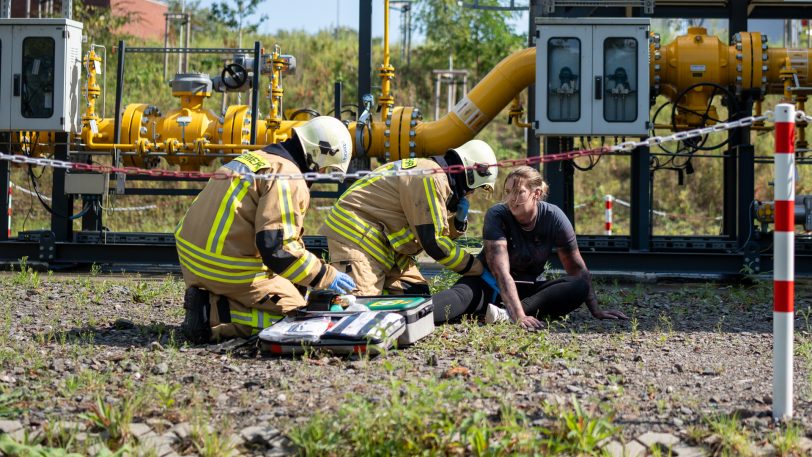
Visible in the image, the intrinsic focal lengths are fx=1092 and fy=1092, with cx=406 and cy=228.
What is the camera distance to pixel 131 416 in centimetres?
473

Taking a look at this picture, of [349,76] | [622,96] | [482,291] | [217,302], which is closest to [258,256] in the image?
[217,302]

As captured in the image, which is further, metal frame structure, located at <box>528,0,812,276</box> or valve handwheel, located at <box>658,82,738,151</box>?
valve handwheel, located at <box>658,82,738,151</box>

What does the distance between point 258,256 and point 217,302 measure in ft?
1.32

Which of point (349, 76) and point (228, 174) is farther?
point (349, 76)

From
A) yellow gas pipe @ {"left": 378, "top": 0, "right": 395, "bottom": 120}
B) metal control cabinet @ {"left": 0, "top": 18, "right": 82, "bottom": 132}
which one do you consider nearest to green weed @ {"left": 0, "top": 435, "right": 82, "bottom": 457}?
metal control cabinet @ {"left": 0, "top": 18, "right": 82, "bottom": 132}

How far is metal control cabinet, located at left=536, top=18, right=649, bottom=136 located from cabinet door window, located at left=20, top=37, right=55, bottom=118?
538cm

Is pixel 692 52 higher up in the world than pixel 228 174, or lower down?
higher up

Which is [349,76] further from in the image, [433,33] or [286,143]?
[286,143]

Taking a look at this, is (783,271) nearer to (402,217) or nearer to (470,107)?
(402,217)

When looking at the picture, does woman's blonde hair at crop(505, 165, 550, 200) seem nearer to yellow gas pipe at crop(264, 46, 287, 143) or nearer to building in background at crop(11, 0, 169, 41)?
yellow gas pipe at crop(264, 46, 287, 143)

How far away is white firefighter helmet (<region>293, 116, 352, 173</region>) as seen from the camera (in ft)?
22.4

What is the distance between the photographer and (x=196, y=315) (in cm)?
671

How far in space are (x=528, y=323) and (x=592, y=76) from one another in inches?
196

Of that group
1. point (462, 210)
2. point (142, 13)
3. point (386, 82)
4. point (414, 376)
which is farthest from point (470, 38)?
point (414, 376)
